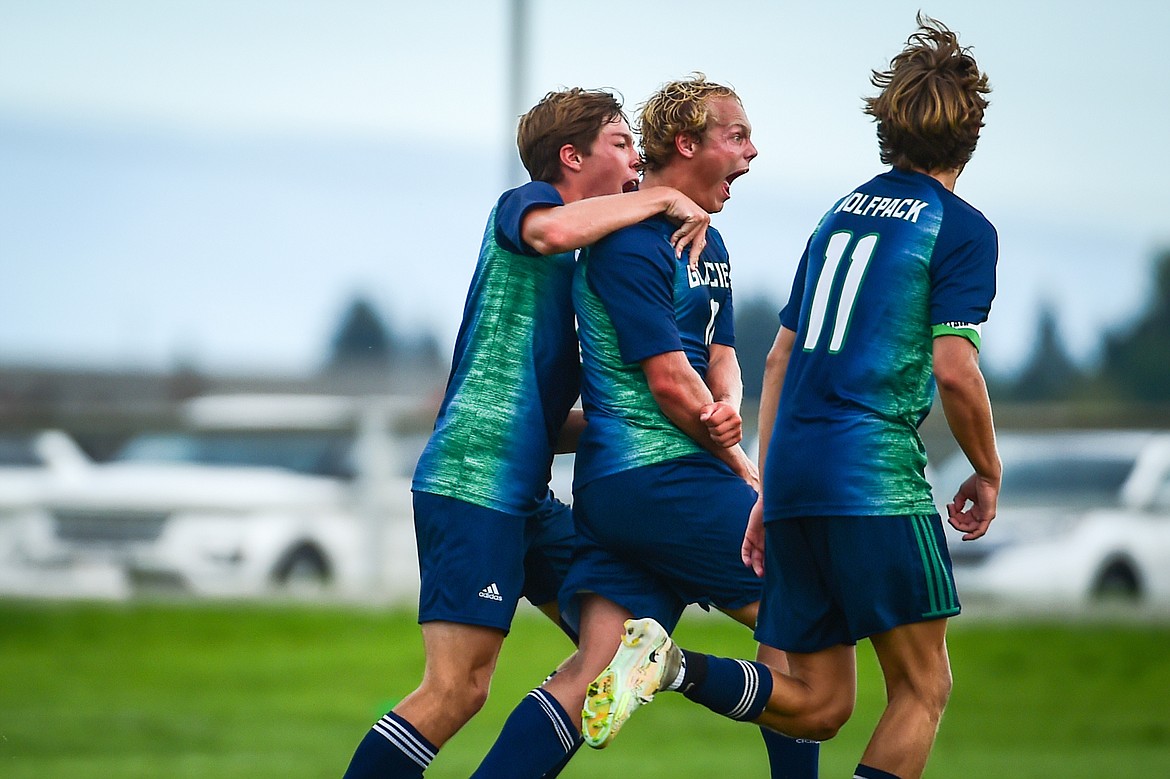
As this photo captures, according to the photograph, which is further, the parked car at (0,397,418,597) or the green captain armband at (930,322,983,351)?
the parked car at (0,397,418,597)

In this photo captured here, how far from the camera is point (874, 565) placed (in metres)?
3.96

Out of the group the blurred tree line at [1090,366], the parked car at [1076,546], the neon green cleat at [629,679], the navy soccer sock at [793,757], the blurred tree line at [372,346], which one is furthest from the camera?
the blurred tree line at [372,346]

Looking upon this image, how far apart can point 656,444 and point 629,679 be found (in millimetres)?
673

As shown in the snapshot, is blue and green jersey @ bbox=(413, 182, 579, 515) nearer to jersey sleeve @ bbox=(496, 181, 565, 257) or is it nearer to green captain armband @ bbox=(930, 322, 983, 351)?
jersey sleeve @ bbox=(496, 181, 565, 257)

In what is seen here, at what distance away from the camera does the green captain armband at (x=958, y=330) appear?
3.87 meters

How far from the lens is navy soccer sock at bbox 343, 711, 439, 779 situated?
4309mm

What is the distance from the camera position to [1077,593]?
45.9ft

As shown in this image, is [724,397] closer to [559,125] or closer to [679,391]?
[679,391]

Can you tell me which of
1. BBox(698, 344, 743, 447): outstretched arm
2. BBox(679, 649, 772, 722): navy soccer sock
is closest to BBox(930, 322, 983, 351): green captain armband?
BBox(698, 344, 743, 447): outstretched arm

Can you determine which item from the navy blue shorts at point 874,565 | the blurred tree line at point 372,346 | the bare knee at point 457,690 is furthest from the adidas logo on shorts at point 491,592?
the blurred tree line at point 372,346

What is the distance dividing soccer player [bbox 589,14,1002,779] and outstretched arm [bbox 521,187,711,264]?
14.8 inches

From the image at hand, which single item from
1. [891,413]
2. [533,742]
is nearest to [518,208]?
[891,413]

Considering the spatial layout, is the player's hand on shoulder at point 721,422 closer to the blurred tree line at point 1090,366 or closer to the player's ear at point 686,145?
the player's ear at point 686,145

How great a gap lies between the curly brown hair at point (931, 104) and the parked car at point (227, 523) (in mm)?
9859
